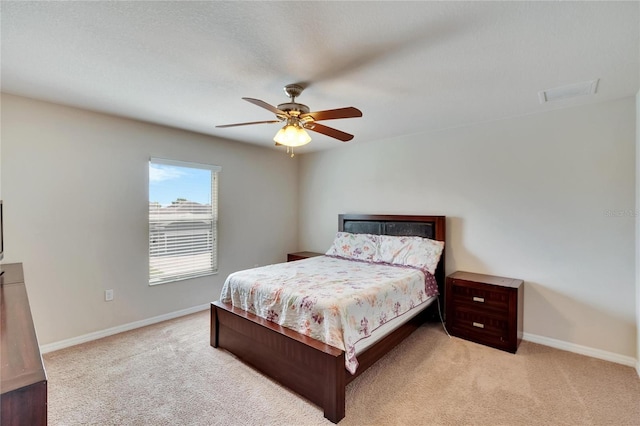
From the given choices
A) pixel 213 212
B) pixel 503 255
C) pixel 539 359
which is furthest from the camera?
pixel 213 212

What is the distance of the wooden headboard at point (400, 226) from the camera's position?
3643mm

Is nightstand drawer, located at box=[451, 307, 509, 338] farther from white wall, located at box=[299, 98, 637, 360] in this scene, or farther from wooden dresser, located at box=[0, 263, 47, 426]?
wooden dresser, located at box=[0, 263, 47, 426]

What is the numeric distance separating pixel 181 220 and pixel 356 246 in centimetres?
235

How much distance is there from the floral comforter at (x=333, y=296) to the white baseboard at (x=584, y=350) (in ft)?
3.47

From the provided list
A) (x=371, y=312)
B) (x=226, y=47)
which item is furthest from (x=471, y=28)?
(x=371, y=312)

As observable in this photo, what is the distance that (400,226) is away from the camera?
13.1ft

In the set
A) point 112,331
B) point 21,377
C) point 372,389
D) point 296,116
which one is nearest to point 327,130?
point 296,116

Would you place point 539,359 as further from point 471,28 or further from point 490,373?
point 471,28

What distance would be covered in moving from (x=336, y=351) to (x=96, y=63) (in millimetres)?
2603

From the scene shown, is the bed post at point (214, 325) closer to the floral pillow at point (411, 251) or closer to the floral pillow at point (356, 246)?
the floral pillow at point (356, 246)

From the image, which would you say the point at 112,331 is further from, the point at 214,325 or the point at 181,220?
the point at 181,220

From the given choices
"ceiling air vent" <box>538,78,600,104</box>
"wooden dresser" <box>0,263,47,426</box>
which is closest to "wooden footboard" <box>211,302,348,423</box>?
"wooden dresser" <box>0,263,47,426</box>

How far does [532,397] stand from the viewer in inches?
84.4

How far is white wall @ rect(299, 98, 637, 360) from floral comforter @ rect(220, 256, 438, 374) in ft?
2.98
